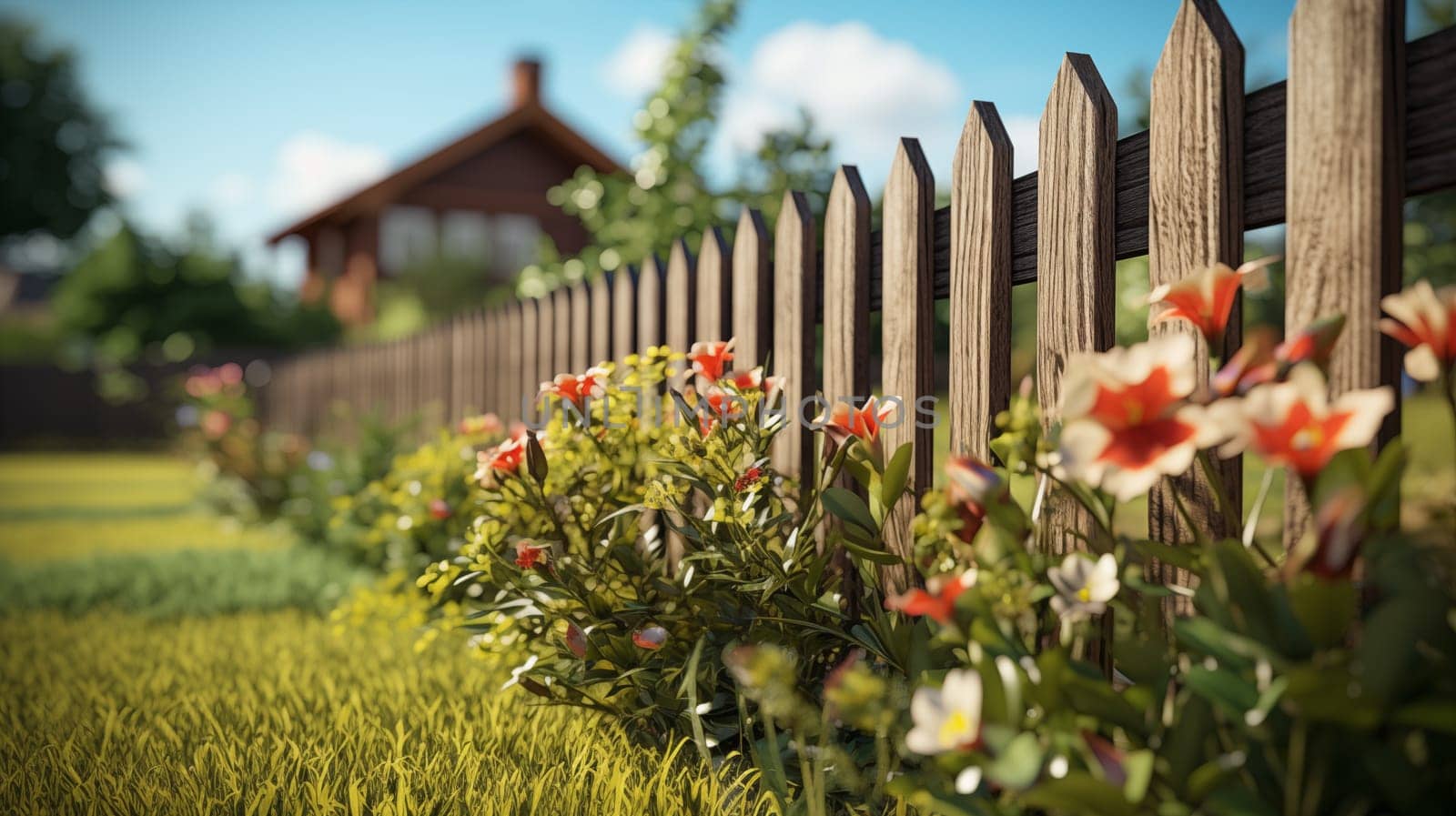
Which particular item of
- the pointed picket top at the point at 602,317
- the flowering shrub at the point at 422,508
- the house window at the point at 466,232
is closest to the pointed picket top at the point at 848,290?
the flowering shrub at the point at 422,508

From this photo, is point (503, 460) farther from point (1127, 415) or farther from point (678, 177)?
point (678, 177)

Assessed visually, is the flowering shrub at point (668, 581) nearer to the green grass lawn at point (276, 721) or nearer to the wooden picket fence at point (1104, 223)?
the green grass lawn at point (276, 721)

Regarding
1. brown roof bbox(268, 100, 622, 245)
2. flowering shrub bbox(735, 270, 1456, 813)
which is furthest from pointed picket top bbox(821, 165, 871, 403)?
brown roof bbox(268, 100, 622, 245)

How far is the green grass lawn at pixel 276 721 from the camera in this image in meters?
1.73

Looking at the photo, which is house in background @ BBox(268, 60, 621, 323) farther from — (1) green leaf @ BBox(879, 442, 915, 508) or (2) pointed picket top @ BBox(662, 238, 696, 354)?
(1) green leaf @ BBox(879, 442, 915, 508)

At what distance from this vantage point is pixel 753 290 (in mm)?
2592

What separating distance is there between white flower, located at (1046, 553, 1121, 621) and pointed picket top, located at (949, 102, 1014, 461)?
574 mm

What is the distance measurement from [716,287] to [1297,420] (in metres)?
1.92

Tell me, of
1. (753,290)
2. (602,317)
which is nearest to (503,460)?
(753,290)

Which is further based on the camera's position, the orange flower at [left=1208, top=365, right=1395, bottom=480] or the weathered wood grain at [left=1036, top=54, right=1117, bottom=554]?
the weathered wood grain at [left=1036, top=54, right=1117, bottom=554]

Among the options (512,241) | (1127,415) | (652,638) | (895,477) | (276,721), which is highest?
(512,241)

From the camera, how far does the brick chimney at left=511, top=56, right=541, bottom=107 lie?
23.1m

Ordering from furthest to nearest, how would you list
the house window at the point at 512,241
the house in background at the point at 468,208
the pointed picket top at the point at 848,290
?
the house window at the point at 512,241 < the house in background at the point at 468,208 < the pointed picket top at the point at 848,290

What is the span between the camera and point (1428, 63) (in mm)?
1161
